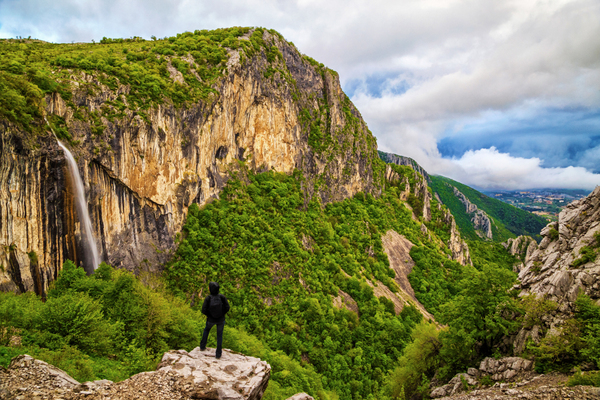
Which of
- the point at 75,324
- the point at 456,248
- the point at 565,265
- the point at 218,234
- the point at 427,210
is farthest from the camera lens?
the point at 427,210

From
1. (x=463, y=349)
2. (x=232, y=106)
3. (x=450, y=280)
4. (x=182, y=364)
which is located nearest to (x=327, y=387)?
(x=463, y=349)

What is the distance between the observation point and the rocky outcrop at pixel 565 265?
17.1 metres

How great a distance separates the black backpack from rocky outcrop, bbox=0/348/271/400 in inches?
87.8

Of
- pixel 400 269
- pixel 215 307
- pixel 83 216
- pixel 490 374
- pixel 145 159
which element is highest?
pixel 145 159

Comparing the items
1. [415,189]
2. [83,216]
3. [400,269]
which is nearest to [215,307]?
[83,216]

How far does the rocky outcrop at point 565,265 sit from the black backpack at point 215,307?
63.8 ft

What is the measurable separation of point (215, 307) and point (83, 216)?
79.0ft

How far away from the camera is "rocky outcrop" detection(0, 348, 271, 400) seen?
9625 mm

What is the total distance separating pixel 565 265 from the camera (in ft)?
65.0

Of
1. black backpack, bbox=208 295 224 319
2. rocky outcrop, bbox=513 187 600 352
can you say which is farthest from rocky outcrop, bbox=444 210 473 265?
black backpack, bbox=208 295 224 319

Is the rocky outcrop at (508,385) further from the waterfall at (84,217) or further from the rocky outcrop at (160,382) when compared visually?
the waterfall at (84,217)

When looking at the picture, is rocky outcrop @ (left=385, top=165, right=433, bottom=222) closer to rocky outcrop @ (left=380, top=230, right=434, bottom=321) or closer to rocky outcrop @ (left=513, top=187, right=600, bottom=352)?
rocky outcrop @ (left=380, top=230, right=434, bottom=321)

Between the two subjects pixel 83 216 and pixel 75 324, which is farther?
pixel 83 216

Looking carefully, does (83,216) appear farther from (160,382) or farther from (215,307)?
(160,382)
